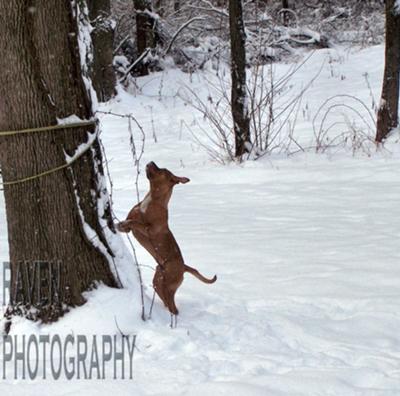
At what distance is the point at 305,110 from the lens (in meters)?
10.0

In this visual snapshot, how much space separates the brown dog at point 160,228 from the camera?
2.79 meters

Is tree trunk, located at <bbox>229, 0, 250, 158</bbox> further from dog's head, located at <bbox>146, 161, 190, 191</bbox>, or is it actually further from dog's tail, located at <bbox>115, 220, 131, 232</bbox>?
dog's tail, located at <bbox>115, 220, 131, 232</bbox>

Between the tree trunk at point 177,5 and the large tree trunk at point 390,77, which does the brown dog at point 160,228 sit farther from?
the tree trunk at point 177,5

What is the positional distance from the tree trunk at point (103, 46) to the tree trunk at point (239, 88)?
4.00m

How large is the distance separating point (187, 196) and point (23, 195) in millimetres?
3792

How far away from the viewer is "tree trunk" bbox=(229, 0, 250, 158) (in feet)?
24.6

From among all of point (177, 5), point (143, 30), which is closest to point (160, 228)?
point (143, 30)

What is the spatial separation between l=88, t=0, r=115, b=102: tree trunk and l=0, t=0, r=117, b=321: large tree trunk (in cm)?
A: 848

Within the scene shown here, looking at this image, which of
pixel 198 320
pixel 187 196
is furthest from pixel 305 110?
pixel 198 320

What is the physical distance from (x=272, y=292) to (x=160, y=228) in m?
0.87

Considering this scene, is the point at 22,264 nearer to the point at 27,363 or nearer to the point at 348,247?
the point at 27,363

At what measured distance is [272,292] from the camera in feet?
Answer: 11.0

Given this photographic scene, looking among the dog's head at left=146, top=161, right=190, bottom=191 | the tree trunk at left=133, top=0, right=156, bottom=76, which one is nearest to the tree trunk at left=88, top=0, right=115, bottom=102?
Answer: the tree trunk at left=133, top=0, right=156, bottom=76

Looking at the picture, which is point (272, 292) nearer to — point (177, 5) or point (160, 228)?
point (160, 228)
